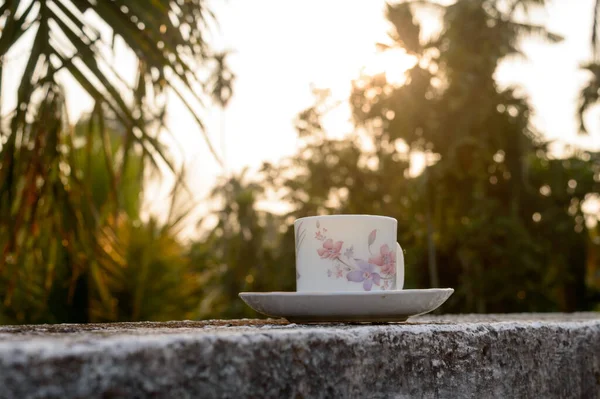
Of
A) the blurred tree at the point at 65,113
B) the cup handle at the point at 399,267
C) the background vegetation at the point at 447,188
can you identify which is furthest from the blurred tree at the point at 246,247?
the cup handle at the point at 399,267

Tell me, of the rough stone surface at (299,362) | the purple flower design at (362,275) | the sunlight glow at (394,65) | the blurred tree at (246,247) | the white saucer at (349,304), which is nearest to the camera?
the rough stone surface at (299,362)

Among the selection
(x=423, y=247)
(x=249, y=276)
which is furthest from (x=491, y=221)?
(x=249, y=276)

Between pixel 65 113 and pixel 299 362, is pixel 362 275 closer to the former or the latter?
pixel 299 362

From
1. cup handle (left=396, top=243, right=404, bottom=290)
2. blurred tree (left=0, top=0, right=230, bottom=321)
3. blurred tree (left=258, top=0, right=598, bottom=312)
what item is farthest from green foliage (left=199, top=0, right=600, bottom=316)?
cup handle (left=396, top=243, right=404, bottom=290)

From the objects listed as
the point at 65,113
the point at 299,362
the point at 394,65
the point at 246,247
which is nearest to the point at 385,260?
the point at 299,362

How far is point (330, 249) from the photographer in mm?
736

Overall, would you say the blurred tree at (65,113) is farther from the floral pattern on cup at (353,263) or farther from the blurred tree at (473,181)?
the blurred tree at (473,181)

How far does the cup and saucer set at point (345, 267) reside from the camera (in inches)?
26.0

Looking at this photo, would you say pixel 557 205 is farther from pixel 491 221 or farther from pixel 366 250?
pixel 366 250

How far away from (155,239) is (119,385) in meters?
5.48

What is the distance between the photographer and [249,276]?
1529 cm

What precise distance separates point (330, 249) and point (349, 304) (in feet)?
0.37

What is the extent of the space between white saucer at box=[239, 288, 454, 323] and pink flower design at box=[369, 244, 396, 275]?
0.26 ft

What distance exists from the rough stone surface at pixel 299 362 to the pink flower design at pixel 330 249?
135 mm
